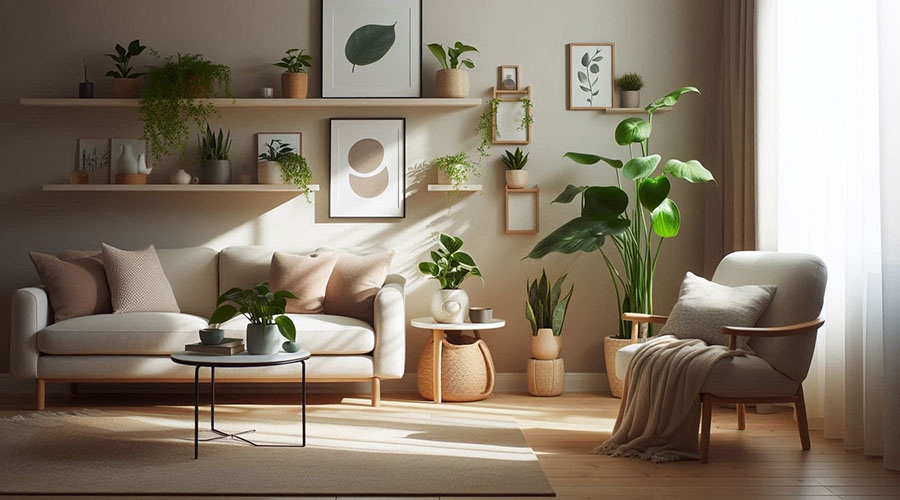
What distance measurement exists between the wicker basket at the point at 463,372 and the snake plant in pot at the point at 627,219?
0.71m

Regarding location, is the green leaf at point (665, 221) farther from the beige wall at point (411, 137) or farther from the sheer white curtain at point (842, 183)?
the beige wall at point (411, 137)

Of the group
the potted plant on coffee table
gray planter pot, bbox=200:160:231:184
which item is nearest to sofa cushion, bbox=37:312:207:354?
the potted plant on coffee table

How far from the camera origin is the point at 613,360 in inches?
191

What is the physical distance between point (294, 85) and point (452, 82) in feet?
3.22

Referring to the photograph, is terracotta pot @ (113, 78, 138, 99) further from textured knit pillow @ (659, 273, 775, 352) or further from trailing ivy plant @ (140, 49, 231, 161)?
textured knit pillow @ (659, 273, 775, 352)

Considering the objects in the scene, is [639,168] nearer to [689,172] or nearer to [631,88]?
[689,172]

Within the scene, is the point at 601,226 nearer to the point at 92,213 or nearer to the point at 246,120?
the point at 246,120

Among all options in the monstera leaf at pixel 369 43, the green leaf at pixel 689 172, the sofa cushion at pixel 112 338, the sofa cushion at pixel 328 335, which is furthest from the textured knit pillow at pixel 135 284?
the green leaf at pixel 689 172

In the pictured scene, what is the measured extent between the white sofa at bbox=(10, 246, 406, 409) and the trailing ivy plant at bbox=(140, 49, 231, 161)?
4.05 ft

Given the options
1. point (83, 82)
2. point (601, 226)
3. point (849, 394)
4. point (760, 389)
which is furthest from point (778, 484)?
point (83, 82)

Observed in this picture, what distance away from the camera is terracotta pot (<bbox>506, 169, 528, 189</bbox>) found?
16.8 ft

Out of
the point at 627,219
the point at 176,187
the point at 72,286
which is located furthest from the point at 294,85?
the point at 627,219

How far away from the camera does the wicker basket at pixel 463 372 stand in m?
4.75

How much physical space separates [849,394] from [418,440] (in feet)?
6.50
